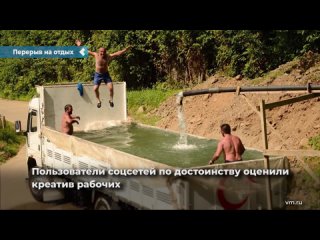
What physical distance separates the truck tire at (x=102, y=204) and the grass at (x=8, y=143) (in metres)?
7.12

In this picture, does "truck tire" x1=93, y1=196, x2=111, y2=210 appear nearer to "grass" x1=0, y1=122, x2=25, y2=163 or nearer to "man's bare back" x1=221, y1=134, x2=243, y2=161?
"man's bare back" x1=221, y1=134, x2=243, y2=161

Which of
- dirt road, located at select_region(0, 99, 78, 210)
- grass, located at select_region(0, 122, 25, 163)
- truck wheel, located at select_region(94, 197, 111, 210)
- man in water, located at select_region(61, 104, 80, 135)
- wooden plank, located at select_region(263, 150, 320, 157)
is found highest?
man in water, located at select_region(61, 104, 80, 135)

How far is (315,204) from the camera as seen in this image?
8133mm

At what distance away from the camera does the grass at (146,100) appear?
57.9ft

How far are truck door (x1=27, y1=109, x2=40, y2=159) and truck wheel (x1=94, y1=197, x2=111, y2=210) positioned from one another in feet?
8.58

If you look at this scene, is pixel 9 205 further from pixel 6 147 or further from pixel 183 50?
pixel 183 50

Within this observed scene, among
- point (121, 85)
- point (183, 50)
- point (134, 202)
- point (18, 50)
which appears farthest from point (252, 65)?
point (134, 202)

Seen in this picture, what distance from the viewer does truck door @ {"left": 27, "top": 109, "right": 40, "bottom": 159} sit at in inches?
385

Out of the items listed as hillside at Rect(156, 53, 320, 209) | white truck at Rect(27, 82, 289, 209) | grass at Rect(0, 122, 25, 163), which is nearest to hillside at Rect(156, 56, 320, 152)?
hillside at Rect(156, 53, 320, 209)

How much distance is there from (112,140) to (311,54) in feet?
20.4

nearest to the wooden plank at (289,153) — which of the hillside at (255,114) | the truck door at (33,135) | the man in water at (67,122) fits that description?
the hillside at (255,114)

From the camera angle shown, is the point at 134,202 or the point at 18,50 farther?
the point at 18,50

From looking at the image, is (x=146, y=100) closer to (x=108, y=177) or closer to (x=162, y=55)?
(x=162, y=55)

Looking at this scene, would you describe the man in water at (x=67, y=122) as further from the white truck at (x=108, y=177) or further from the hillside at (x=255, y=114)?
the hillside at (x=255, y=114)
